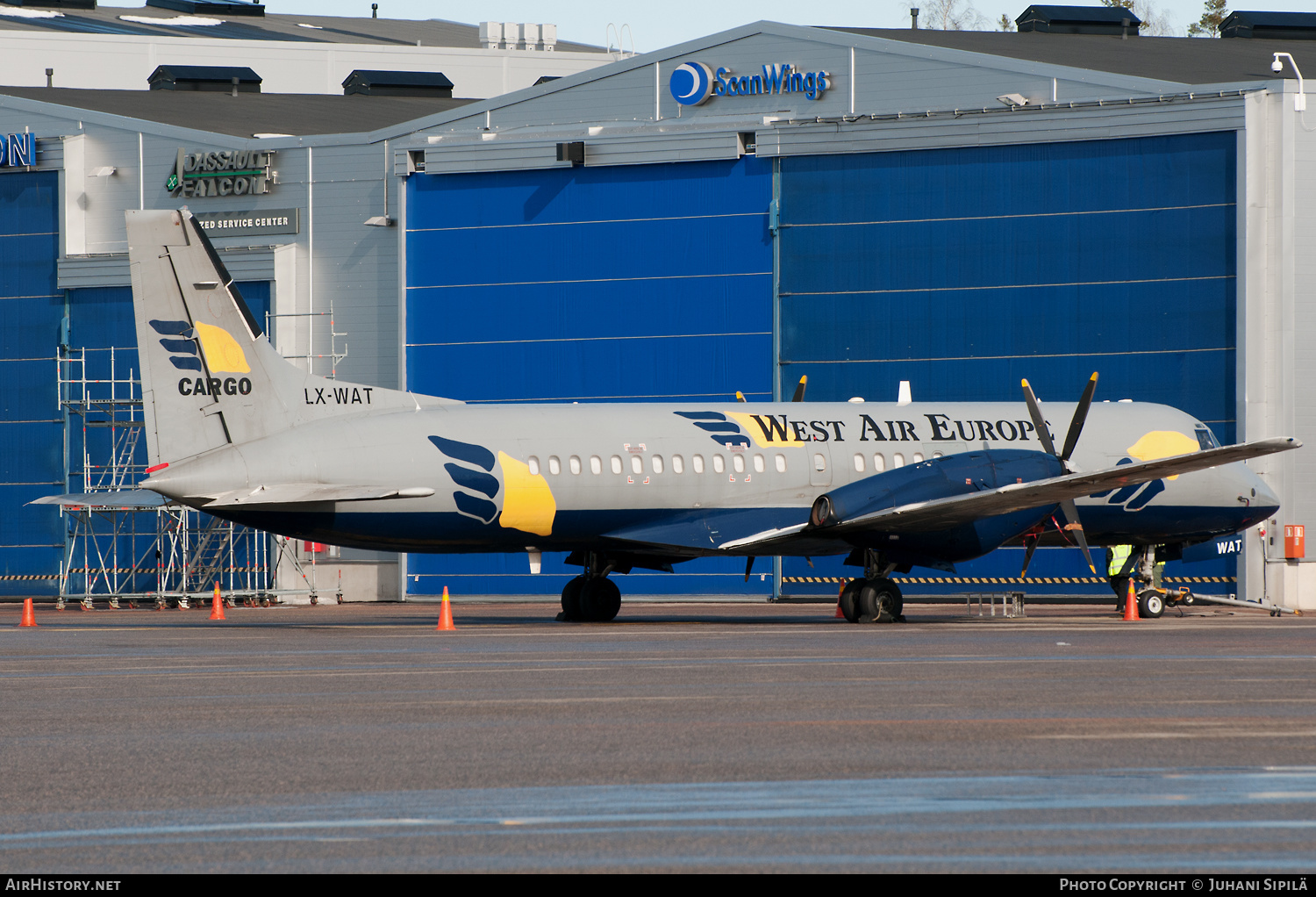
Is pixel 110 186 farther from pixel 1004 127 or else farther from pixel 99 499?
pixel 1004 127

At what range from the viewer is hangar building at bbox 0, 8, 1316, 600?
39.8 meters

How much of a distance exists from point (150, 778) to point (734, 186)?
3533 centimetres

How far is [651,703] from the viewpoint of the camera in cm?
1405

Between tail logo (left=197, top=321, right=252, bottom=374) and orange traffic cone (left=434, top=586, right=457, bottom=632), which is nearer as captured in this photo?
tail logo (left=197, top=321, right=252, bottom=374)

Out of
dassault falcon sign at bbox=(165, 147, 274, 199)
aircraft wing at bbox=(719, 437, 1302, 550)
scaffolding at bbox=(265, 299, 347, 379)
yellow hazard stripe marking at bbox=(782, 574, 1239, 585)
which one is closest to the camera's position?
aircraft wing at bbox=(719, 437, 1302, 550)

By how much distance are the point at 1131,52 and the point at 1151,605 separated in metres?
21.6

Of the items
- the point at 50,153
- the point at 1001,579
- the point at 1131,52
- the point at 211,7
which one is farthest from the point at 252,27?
the point at 1001,579

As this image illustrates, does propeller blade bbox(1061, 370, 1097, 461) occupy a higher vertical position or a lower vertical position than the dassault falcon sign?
lower

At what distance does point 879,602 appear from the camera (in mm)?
28062

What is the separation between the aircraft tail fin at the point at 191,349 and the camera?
25344mm

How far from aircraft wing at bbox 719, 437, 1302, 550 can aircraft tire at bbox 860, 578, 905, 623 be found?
4.21 feet

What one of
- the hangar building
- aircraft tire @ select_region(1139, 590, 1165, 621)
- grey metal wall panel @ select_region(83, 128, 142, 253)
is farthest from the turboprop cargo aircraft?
grey metal wall panel @ select_region(83, 128, 142, 253)

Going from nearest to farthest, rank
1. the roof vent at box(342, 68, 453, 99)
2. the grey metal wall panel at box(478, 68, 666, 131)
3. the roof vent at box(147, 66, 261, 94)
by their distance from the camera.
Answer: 1. the grey metal wall panel at box(478, 68, 666, 131)
2. the roof vent at box(147, 66, 261, 94)
3. the roof vent at box(342, 68, 453, 99)

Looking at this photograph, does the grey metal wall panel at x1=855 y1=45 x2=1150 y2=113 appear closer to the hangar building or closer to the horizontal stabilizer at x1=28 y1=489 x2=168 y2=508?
the hangar building
